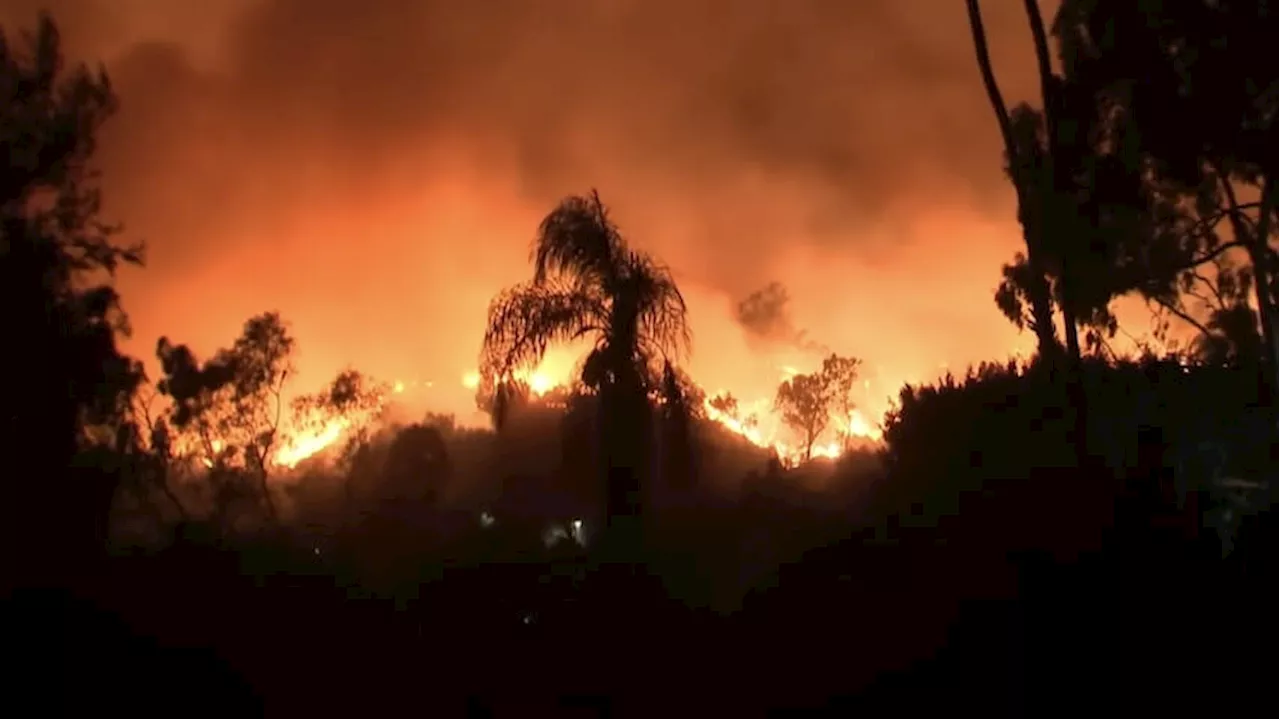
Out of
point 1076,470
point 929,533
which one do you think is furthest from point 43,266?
point 1076,470

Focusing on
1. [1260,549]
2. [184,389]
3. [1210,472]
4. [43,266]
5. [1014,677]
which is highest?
[184,389]

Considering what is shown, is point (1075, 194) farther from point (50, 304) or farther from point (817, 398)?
point (817, 398)

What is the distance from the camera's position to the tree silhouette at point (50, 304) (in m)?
19.6

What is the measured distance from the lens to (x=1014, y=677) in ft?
38.1

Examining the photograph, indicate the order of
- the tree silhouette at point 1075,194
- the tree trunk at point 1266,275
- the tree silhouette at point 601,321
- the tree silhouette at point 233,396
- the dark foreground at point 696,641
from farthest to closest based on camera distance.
→ the tree silhouette at point 233,396
the tree trunk at point 1266,275
the tree silhouette at point 1075,194
the tree silhouette at point 601,321
the dark foreground at point 696,641

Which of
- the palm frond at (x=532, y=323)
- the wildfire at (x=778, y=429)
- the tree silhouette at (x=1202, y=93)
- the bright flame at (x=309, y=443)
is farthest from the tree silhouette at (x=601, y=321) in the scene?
the bright flame at (x=309, y=443)

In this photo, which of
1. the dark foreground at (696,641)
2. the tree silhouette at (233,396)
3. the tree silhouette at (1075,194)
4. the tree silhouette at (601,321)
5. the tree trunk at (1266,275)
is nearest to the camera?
the dark foreground at (696,641)

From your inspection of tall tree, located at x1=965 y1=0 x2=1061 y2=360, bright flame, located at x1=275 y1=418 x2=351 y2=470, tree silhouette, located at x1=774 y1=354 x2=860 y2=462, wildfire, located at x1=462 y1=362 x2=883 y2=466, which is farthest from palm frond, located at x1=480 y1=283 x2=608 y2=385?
tree silhouette, located at x1=774 y1=354 x2=860 y2=462

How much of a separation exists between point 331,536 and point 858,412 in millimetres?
31533

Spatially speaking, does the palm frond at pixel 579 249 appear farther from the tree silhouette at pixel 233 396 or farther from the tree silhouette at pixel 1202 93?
the tree silhouette at pixel 233 396

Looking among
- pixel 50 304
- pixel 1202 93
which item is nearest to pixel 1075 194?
pixel 1202 93

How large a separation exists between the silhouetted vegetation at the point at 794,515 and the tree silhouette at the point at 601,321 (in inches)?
1.4

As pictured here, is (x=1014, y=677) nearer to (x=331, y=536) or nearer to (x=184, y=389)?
(x=331, y=536)

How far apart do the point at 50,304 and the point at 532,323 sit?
12.3 m
